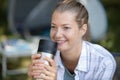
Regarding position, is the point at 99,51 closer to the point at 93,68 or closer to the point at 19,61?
the point at 93,68

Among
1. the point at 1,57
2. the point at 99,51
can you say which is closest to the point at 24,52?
the point at 1,57

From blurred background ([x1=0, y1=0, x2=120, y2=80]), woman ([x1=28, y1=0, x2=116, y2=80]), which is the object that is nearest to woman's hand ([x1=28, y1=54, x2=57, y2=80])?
woman ([x1=28, y1=0, x2=116, y2=80])

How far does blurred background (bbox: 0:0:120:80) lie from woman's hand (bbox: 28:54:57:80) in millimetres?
2359

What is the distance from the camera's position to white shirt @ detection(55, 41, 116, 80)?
1.44 metres

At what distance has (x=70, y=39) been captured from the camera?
1.41 meters

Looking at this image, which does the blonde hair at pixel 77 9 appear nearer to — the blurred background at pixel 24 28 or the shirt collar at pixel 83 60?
the shirt collar at pixel 83 60

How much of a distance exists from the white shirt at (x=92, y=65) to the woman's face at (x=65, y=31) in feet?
0.18

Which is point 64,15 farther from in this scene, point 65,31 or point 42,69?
point 42,69

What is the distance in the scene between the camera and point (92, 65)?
1.45m

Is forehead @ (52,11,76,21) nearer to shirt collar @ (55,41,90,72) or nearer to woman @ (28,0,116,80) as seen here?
woman @ (28,0,116,80)

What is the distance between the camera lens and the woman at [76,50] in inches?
55.0

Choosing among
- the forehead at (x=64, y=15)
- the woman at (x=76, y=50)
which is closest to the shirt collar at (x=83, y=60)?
the woman at (x=76, y=50)

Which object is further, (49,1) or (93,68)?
(49,1)

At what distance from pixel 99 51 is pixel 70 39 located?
0.13 m
